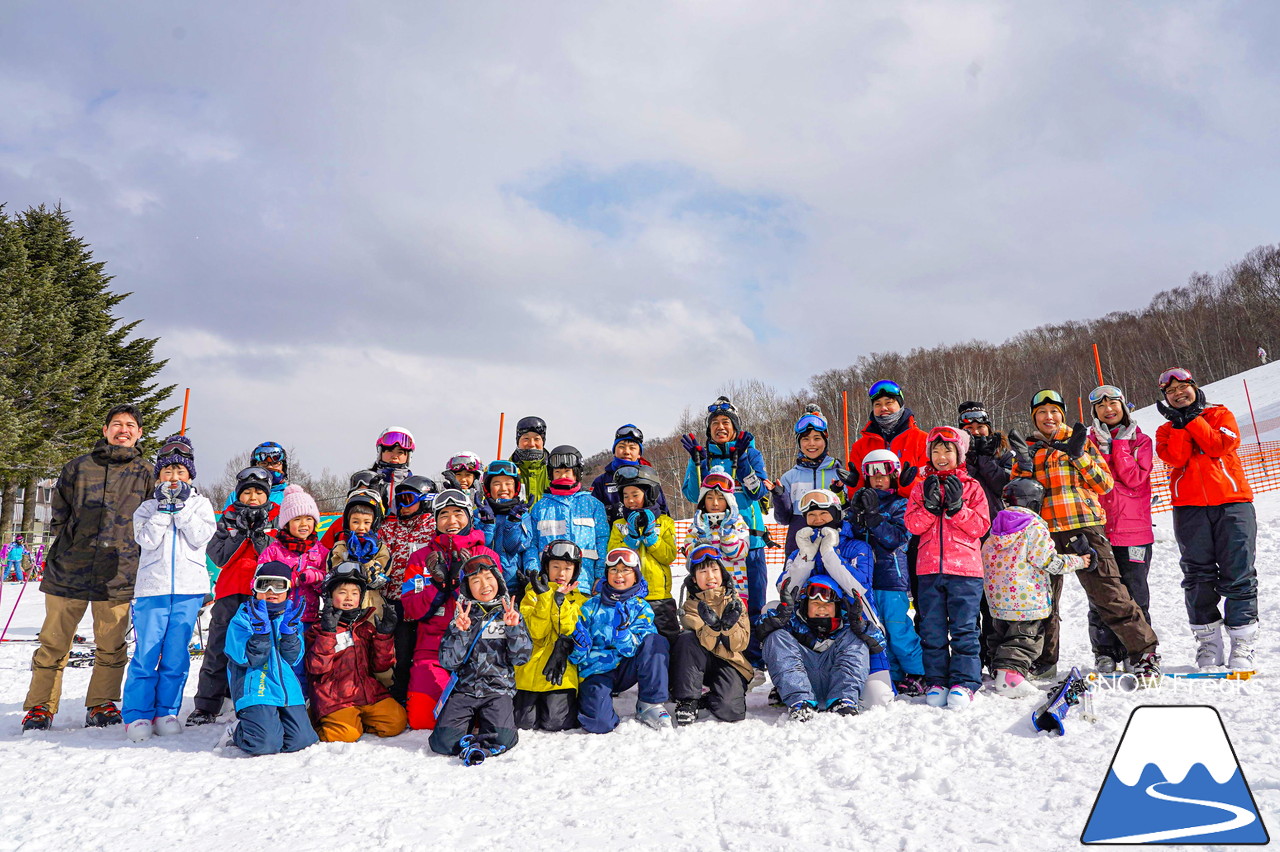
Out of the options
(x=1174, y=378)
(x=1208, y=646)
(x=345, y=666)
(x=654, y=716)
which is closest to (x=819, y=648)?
(x=654, y=716)

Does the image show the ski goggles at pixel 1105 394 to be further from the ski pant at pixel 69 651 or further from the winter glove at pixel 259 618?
the ski pant at pixel 69 651

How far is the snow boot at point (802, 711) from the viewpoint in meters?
4.14

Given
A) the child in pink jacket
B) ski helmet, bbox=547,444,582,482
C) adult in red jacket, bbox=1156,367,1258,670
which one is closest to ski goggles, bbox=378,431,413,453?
ski helmet, bbox=547,444,582,482

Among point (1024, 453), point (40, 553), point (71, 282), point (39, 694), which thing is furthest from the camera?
point (71, 282)

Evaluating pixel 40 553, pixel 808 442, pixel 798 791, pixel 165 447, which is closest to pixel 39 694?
pixel 165 447

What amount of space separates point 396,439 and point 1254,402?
3994 cm

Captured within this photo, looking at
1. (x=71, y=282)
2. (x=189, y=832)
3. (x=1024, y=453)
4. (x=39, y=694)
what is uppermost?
(x=71, y=282)

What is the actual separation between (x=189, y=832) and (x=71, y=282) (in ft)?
106

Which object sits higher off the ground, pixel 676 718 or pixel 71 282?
pixel 71 282

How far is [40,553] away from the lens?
80.4 feet

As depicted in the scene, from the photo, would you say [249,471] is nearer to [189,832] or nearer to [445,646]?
[445,646]

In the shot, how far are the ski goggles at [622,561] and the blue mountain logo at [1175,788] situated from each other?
264cm

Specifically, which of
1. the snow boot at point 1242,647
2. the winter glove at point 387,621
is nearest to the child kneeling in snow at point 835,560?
the snow boot at point 1242,647

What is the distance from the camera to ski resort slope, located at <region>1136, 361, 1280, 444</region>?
27.5m
